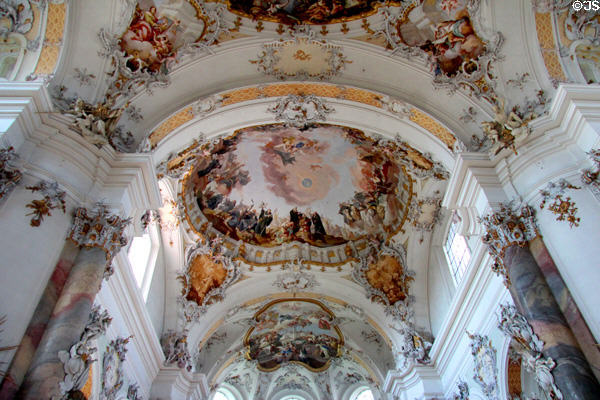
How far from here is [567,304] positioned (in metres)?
7.14

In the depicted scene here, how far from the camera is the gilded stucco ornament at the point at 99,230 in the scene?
26.9 ft

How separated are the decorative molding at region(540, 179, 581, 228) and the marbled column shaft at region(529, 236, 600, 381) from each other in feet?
1.75

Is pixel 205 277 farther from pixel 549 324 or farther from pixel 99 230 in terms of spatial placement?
pixel 549 324

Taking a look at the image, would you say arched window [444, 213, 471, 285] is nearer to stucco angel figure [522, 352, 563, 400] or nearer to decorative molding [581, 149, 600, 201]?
decorative molding [581, 149, 600, 201]

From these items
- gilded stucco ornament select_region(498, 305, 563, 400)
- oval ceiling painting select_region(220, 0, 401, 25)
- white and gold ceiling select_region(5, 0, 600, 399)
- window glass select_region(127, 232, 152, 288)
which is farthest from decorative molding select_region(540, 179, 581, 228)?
window glass select_region(127, 232, 152, 288)

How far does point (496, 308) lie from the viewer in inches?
399

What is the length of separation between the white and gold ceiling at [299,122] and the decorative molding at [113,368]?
3.99 meters

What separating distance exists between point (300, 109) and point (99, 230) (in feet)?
20.8

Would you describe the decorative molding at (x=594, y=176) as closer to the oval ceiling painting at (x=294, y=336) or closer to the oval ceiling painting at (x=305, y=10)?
the oval ceiling painting at (x=305, y=10)

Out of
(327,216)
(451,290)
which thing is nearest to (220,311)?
(327,216)

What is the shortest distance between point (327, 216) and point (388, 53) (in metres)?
6.63

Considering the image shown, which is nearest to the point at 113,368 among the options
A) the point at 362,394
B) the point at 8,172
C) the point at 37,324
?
the point at 37,324

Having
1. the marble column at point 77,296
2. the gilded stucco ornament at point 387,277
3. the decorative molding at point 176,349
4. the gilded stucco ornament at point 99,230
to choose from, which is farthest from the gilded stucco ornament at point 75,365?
the gilded stucco ornament at point 387,277

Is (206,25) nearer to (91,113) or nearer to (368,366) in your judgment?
(91,113)
